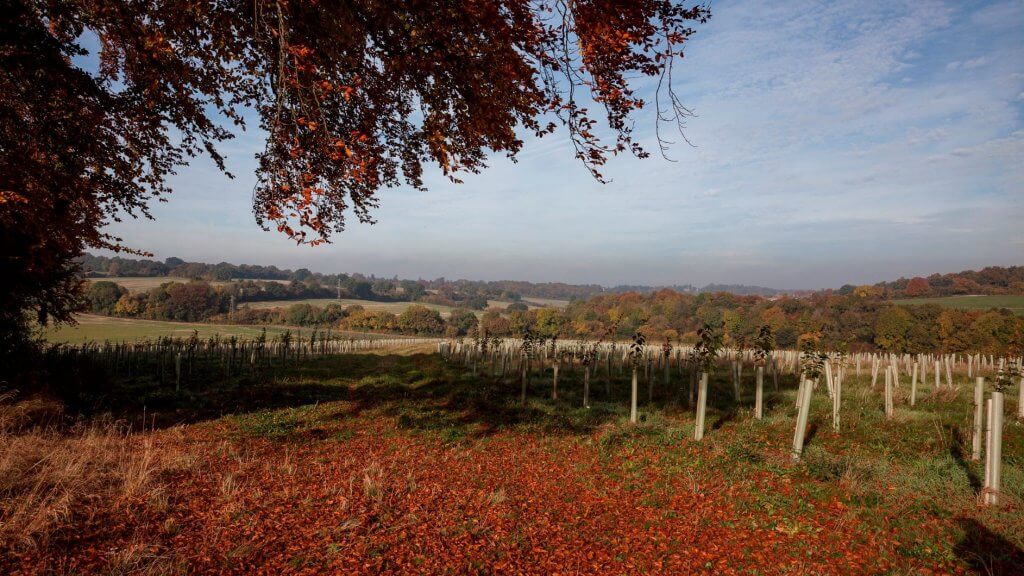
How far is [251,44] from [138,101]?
276 centimetres

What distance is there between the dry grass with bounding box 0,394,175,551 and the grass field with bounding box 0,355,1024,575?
30 millimetres

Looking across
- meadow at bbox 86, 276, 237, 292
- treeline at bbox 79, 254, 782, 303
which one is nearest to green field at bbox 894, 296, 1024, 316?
treeline at bbox 79, 254, 782, 303

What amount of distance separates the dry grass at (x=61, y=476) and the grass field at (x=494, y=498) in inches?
1.2

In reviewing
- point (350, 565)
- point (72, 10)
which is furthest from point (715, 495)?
point (72, 10)

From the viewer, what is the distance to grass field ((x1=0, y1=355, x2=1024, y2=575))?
4641 mm

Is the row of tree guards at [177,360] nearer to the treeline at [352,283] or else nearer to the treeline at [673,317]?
the treeline at [673,317]

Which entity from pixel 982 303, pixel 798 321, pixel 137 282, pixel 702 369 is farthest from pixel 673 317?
pixel 137 282

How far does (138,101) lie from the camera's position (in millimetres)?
8062

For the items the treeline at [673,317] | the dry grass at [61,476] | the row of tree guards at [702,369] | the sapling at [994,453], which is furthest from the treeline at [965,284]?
the dry grass at [61,476]

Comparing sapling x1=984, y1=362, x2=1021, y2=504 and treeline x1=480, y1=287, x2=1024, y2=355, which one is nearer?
sapling x1=984, y1=362, x2=1021, y2=504

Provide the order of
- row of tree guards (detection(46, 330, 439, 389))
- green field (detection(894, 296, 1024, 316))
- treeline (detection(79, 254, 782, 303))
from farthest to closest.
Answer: treeline (detection(79, 254, 782, 303)), green field (detection(894, 296, 1024, 316)), row of tree guards (detection(46, 330, 439, 389))

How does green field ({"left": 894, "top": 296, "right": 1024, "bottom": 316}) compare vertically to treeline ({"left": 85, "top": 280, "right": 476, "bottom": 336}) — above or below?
above

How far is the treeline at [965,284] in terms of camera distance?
258 feet

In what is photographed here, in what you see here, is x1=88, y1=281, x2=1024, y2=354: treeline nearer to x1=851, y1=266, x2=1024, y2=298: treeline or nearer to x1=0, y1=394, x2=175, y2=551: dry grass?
x1=851, y1=266, x2=1024, y2=298: treeline
